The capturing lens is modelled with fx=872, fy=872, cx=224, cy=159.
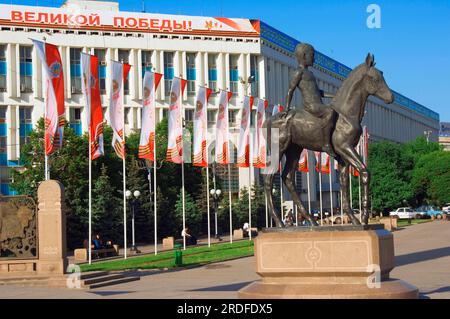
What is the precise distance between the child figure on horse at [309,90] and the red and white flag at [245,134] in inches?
1303

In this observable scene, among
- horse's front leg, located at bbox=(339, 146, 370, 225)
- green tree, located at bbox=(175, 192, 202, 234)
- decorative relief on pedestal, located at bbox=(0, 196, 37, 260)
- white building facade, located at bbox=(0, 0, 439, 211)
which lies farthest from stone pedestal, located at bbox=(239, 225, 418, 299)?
white building facade, located at bbox=(0, 0, 439, 211)

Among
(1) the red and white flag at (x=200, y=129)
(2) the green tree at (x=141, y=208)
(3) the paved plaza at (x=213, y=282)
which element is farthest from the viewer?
(2) the green tree at (x=141, y=208)

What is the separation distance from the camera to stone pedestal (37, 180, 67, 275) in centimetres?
3209

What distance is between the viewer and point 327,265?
17.3 metres

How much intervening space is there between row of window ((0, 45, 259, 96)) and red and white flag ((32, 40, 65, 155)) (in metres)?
49.2

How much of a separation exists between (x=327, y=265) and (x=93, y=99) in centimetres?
2460

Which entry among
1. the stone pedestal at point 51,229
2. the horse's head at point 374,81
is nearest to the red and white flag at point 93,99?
the stone pedestal at point 51,229

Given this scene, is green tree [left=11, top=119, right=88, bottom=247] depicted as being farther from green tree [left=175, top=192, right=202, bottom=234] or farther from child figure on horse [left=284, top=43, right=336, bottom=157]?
child figure on horse [left=284, top=43, right=336, bottom=157]

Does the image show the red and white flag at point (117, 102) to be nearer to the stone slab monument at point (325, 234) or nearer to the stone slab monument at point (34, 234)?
the stone slab monument at point (34, 234)

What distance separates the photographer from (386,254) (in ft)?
58.0

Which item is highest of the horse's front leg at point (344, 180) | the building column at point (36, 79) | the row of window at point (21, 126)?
the building column at point (36, 79)

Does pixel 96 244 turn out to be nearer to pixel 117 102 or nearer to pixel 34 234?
pixel 117 102

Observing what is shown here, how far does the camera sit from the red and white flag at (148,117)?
44.1 meters
